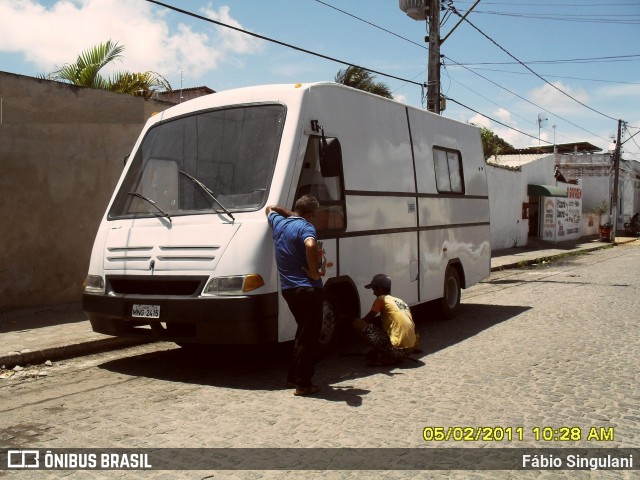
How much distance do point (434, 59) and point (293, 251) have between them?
Answer: 12.6m

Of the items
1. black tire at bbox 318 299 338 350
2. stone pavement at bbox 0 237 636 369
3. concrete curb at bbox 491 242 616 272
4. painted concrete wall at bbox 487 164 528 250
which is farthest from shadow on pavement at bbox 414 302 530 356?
painted concrete wall at bbox 487 164 528 250

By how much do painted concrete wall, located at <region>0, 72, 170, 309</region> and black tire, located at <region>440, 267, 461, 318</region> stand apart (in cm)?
591

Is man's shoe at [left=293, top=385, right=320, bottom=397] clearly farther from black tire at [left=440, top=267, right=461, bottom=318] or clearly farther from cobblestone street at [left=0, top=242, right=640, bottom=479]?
black tire at [left=440, top=267, right=461, bottom=318]

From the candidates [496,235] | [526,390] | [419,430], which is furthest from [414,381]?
[496,235]

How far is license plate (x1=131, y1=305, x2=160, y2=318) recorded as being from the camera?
6041 mm

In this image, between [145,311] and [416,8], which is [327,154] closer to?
[145,311]

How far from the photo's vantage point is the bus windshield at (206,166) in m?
6.35

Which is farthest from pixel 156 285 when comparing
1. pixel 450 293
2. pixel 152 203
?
pixel 450 293

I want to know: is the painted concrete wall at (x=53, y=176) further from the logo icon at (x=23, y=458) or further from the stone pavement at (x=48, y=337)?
the logo icon at (x=23, y=458)

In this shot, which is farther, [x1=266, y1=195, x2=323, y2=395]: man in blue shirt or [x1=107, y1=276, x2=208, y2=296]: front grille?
[x1=107, y1=276, x2=208, y2=296]: front grille

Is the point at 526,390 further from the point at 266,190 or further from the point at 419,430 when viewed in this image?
the point at 266,190

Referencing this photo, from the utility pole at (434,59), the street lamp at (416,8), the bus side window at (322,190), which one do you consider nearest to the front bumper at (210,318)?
the bus side window at (322,190)

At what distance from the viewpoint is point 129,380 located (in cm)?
627

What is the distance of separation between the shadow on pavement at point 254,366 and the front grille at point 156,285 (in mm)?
854
